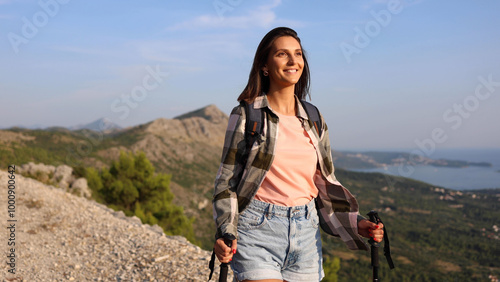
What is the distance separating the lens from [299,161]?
2.15 m

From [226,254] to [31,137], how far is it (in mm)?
61369

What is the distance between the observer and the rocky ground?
5473 mm

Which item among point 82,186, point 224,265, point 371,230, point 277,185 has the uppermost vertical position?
point 277,185

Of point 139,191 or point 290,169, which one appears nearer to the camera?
point 290,169

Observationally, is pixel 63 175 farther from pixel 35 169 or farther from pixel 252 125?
pixel 252 125

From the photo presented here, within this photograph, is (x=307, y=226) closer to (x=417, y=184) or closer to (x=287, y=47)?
(x=287, y=47)

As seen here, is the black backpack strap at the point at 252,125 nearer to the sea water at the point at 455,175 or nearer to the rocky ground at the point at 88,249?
the rocky ground at the point at 88,249

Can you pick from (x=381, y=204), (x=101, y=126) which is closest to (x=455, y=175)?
(x=381, y=204)

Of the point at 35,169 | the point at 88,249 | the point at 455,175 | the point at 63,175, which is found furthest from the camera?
the point at 455,175

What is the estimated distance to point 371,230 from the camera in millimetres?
2262

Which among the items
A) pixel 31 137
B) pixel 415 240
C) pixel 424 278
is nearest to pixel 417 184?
pixel 415 240

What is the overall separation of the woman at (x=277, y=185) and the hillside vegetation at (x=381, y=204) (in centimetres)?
1924

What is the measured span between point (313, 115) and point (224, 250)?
1.05 m

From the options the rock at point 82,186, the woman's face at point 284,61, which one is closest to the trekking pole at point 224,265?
the woman's face at point 284,61
